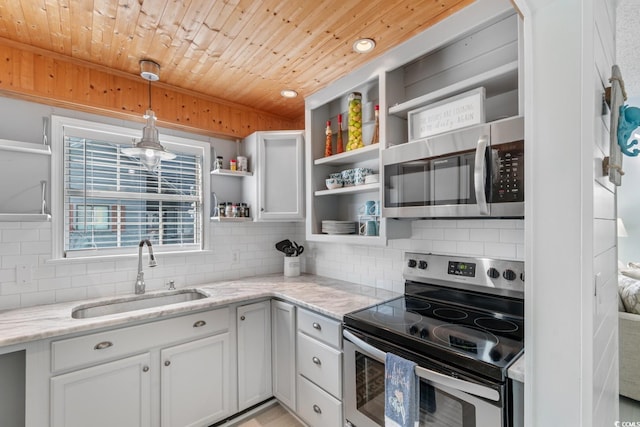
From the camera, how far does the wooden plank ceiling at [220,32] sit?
165 cm

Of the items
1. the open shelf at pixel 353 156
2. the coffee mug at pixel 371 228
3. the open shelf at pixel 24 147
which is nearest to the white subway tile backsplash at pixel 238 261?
the coffee mug at pixel 371 228

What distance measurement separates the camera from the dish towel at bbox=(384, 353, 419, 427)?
1384 millimetres

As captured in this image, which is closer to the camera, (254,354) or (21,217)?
(21,217)

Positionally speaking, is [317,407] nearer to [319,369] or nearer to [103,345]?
[319,369]

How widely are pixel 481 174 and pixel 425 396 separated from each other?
103cm

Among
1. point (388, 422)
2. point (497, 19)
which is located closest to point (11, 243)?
point (388, 422)

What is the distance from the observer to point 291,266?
3.02m

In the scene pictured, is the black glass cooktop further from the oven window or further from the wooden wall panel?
the wooden wall panel

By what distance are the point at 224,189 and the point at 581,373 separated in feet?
9.03

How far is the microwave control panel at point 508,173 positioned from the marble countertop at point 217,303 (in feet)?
3.34

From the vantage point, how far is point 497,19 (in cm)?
155

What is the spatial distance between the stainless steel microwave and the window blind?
1820 millimetres

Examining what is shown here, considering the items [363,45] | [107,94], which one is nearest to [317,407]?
[363,45]

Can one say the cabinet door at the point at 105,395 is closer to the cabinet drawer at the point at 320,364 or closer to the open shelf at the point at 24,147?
the cabinet drawer at the point at 320,364
